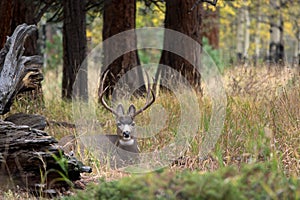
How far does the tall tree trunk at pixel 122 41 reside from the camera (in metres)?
12.3

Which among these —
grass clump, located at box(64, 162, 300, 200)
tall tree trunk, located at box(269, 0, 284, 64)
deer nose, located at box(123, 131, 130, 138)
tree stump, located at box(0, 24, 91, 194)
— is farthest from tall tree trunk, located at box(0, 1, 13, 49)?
tall tree trunk, located at box(269, 0, 284, 64)

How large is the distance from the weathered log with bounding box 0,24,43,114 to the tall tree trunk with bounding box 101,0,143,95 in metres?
3.64

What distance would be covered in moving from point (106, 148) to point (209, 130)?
4.27 ft

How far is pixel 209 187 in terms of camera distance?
4391mm

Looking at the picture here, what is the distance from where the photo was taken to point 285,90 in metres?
8.91

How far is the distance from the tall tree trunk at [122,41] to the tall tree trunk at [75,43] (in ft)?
1.57

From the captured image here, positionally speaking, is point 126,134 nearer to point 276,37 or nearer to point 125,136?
point 125,136

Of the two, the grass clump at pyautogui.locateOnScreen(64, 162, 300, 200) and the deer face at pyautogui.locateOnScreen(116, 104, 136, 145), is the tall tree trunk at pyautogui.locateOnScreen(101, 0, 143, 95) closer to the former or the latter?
the deer face at pyautogui.locateOnScreen(116, 104, 136, 145)

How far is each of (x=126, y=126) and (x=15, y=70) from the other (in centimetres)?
155

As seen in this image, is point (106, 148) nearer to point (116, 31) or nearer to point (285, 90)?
point (285, 90)

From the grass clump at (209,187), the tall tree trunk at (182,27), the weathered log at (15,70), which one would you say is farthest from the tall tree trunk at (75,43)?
the grass clump at (209,187)

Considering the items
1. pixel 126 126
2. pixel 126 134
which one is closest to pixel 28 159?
pixel 126 134

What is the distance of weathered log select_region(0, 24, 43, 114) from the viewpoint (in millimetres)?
7739

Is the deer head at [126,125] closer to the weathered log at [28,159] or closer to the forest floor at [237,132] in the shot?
the forest floor at [237,132]
